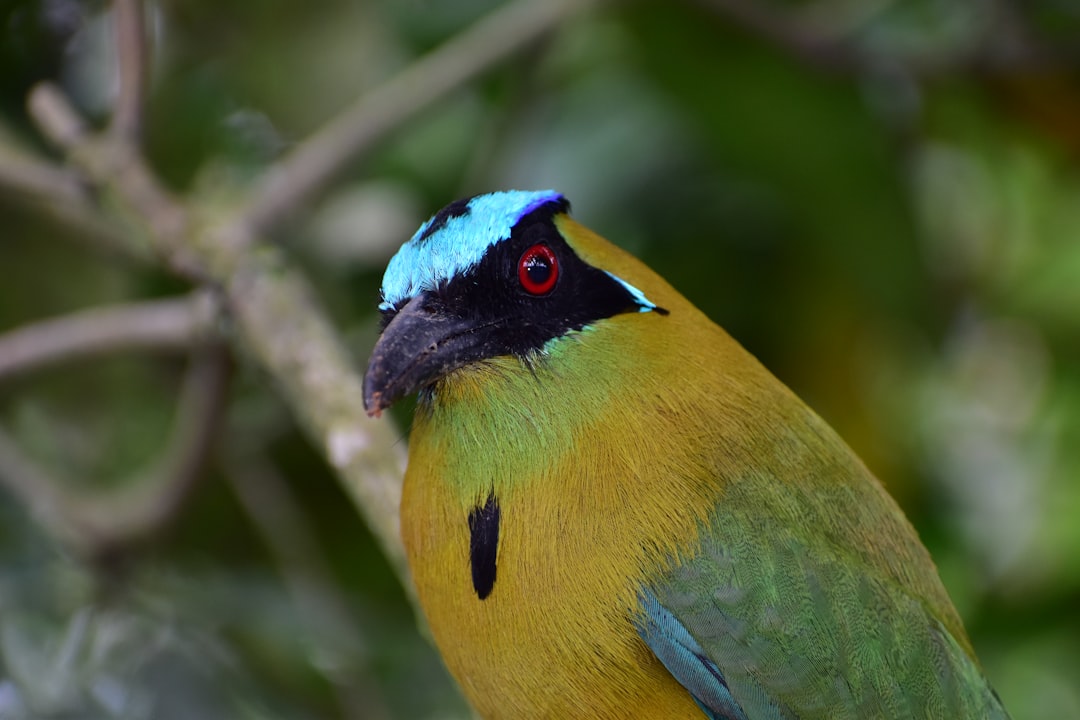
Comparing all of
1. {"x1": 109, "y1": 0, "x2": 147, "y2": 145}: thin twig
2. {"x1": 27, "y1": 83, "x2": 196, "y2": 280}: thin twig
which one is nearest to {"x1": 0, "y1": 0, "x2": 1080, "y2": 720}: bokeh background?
{"x1": 27, "y1": 83, "x2": 196, "y2": 280}: thin twig

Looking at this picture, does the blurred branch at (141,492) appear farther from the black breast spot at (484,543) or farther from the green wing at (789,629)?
the green wing at (789,629)

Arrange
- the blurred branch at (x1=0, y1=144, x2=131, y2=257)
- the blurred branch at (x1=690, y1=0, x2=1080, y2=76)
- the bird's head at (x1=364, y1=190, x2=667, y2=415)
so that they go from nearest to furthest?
the bird's head at (x1=364, y1=190, x2=667, y2=415)
the blurred branch at (x1=0, y1=144, x2=131, y2=257)
the blurred branch at (x1=690, y1=0, x2=1080, y2=76)

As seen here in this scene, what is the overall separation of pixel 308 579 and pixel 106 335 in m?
1.07

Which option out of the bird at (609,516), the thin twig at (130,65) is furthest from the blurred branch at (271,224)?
the bird at (609,516)

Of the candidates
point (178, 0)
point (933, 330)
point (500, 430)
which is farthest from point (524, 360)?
point (178, 0)

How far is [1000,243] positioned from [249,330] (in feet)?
10.6

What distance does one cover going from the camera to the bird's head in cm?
225

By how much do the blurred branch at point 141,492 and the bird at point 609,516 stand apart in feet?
2.87

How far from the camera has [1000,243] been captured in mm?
4875

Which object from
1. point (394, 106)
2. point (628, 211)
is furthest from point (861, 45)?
point (394, 106)

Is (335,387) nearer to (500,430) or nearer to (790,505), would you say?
(500,430)

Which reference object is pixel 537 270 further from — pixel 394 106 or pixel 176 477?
pixel 176 477

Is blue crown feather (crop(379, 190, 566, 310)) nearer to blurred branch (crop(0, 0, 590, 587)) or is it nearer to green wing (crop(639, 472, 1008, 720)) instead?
blurred branch (crop(0, 0, 590, 587))

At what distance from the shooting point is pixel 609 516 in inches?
86.7
